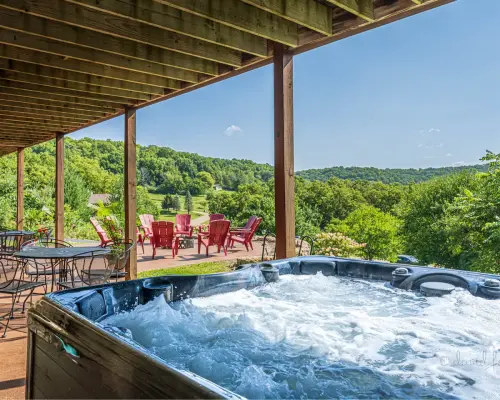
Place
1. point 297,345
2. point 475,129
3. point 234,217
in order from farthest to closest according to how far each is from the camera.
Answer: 1. point 475,129
2. point 234,217
3. point 297,345

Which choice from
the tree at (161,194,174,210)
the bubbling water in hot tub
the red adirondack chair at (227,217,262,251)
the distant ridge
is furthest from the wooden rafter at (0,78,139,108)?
the tree at (161,194,174,210)

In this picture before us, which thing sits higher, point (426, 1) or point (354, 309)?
point (426, 1)

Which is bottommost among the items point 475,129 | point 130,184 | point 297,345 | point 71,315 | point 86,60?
point 297,345

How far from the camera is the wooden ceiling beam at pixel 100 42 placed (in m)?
2.64

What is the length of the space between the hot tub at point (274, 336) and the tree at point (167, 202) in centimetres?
1569

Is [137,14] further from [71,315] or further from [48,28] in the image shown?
[71,315]

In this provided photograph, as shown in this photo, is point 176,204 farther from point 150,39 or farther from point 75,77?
point 150,39

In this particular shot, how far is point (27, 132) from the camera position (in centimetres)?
654

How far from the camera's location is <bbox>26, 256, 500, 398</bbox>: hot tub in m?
1.21

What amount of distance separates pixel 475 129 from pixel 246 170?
33.4 feet

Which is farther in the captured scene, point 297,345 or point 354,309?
point 354,309

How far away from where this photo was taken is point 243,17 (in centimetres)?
258

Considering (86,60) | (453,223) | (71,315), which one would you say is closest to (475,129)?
(453,223)

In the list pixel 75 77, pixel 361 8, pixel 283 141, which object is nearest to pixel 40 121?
pixel 75 77
